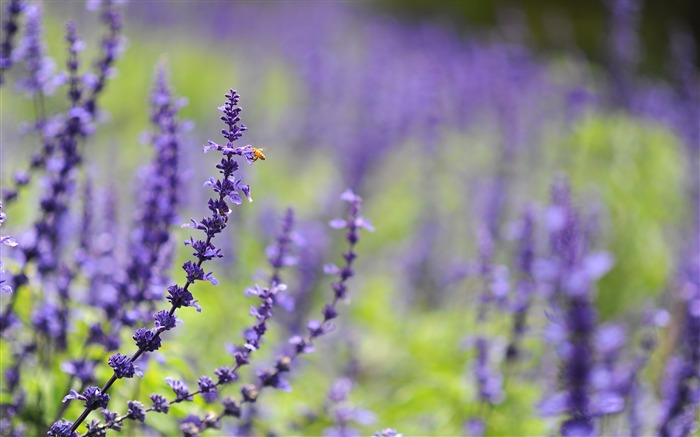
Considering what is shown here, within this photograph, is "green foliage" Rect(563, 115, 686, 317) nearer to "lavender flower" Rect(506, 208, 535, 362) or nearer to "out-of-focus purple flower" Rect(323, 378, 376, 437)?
"lavender flower" Rect(506, 208, 535, 362)

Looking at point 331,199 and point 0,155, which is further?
point 331,199

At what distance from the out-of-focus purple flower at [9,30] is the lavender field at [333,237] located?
0.04 feet

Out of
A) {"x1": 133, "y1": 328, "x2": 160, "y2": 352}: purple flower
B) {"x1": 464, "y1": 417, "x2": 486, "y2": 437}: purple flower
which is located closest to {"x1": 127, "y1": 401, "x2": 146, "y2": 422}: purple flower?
{"x1": 133, "y1": 328, "x2": 160, "y2": 352}: purple flower

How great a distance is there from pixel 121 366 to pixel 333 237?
5005mm

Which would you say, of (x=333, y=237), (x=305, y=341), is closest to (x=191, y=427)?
(x=305, y=341)

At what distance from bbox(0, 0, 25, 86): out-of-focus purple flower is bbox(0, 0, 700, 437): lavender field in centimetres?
1

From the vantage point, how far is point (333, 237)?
6.89m

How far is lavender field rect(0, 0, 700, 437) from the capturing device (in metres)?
2.75

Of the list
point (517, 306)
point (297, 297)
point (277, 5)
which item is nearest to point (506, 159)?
point (297, 297)

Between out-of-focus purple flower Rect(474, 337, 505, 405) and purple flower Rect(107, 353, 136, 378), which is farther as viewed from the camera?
out-of-focus purple flower Rect(474, 337, 505, 405)

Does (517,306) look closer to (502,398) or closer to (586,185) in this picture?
(502,398)

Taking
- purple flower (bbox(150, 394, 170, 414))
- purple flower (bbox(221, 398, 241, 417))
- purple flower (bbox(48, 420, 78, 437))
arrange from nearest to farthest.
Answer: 1. purple flower (bbox(48, 420, 78, 437))
2. purple flower (bbox(150, 394, 170, 414))
3. purple flower (bbox(221, 398, 241, 417))

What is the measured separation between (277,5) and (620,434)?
16.4 meters

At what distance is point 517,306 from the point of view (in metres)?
3.79
